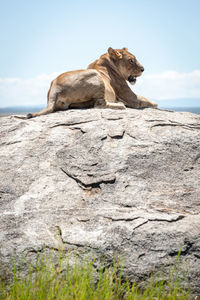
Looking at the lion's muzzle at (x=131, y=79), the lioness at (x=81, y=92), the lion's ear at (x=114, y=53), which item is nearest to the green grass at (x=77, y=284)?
the lioness at (x=81, y=92)

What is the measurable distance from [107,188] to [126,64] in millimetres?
5462

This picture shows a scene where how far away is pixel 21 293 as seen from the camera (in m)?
3.54

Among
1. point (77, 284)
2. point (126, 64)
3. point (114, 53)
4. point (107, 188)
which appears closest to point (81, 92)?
point (114, 53)

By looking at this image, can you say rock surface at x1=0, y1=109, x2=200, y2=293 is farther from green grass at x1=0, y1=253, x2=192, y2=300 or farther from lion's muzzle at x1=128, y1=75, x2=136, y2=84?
lion's muzzle at x1=128, y1=75, x2=136, y2=84

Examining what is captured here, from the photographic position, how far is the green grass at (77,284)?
3.56 meters

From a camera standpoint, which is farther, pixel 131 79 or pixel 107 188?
pixel 131 79

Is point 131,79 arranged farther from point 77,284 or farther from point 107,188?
point 77,284

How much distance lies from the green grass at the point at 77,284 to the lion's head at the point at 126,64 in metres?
6.55

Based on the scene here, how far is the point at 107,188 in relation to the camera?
16.3ft

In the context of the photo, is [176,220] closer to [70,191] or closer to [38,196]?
[70,191]

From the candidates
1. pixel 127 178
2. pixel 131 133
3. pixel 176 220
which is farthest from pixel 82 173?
pixel 176 220

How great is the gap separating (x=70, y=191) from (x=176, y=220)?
159cm

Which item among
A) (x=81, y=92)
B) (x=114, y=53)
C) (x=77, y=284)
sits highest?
(x=114, y=53)

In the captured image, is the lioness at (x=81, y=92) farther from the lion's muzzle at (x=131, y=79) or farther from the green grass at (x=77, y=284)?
the green grass at (x=77, y=284)
